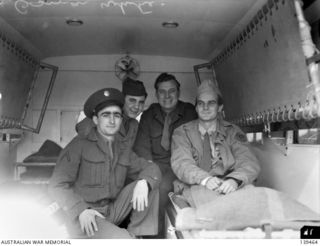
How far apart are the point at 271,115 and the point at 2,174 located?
174cm

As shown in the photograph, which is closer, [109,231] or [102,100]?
[109,231]

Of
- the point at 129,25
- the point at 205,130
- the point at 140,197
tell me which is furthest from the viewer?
the point at 205,130

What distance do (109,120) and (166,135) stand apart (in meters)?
0.55

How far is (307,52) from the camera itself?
1744mm

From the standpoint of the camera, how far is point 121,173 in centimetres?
201

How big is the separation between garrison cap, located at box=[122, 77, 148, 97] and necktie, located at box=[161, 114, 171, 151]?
0.25 meters

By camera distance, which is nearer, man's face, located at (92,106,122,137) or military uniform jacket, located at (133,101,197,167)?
man's face, located at (92,106,122,137)

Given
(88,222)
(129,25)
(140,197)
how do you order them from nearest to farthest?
(88,222) → (140,197) → (129,25)

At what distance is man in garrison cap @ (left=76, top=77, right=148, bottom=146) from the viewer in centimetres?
209

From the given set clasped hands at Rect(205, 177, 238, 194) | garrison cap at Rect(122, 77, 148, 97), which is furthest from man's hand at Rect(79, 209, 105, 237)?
garrison cap at Rect(122, 77, 148, 97)

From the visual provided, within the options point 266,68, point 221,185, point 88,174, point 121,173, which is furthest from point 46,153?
point 266,68

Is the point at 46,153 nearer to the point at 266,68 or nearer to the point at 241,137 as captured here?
the point at 241,137

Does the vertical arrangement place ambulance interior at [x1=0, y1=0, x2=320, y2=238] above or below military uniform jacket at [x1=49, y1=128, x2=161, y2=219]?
above

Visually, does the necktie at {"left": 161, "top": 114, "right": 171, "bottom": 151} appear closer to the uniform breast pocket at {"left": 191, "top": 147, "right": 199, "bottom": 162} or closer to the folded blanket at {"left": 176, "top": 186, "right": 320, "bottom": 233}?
the uniform breast pocket at {"left": 191, "top": 147, "right": 199, "bottom": 162}
